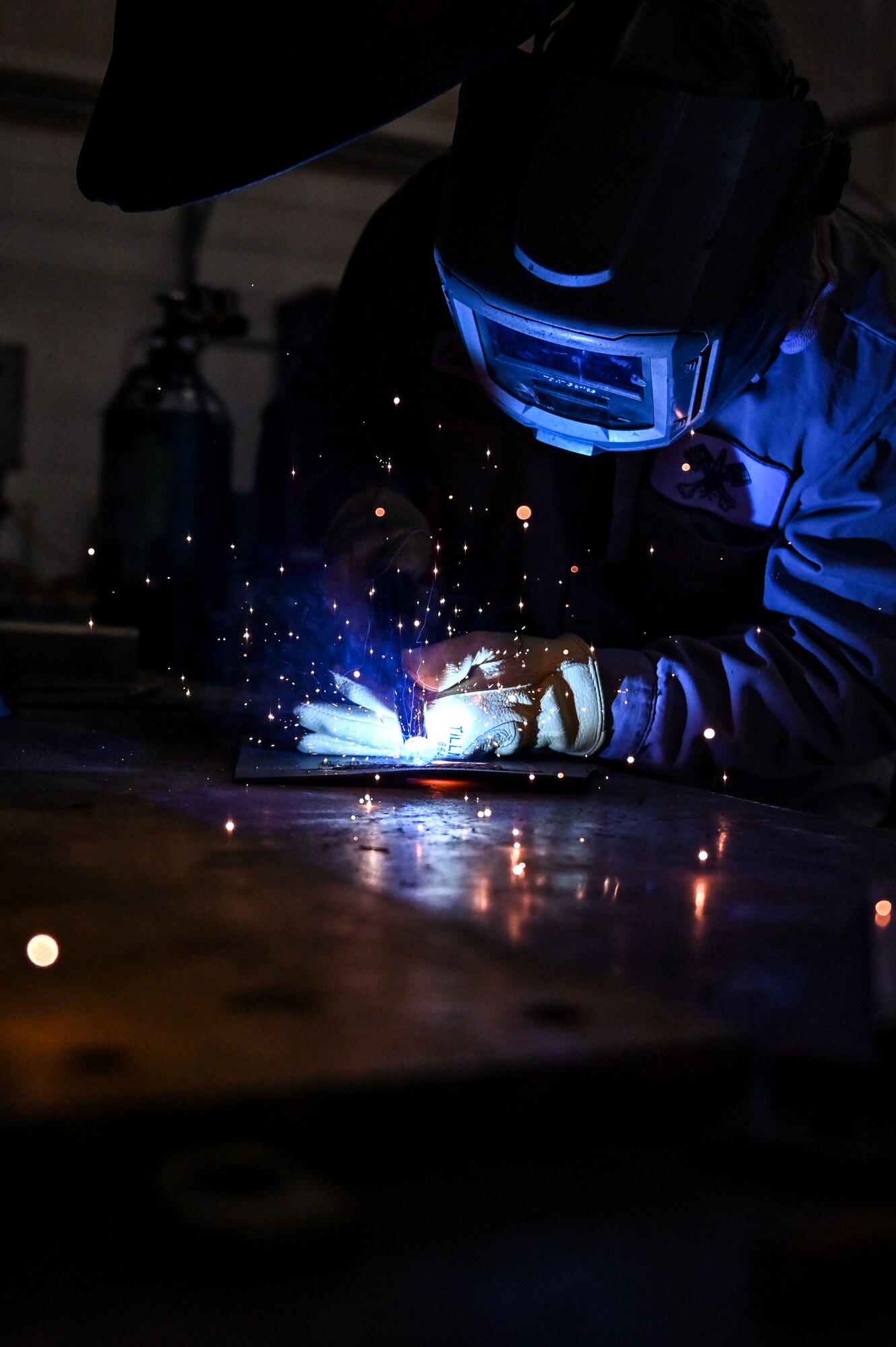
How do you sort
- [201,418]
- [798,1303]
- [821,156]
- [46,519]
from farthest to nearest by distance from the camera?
[46,519]
[201,418]
[821,156]
[798,1303]

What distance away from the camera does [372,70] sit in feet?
3.41

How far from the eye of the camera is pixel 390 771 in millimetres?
1262

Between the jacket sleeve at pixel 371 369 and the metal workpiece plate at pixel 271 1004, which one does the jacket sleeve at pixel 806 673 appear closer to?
the jacket sleeve at pixel 371 369

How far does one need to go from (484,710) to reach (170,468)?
283 centimetres

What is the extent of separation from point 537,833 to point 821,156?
819 mm

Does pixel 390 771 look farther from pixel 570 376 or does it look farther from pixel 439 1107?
pixel 439 1107

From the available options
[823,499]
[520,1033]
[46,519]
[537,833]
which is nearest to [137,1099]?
[520,1033]

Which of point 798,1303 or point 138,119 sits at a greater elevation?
point 138,119

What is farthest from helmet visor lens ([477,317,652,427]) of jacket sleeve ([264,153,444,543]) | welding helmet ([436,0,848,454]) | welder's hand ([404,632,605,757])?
jacket sleeve ([264,153,444,543])

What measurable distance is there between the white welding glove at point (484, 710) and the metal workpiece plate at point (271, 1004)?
700mm

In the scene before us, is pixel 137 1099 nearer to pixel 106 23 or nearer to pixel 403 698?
pixel 403 698

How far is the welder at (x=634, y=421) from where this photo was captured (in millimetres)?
1181

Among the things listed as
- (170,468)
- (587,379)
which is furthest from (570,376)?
(170,468)

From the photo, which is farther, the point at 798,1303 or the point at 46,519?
the point at 46,519
